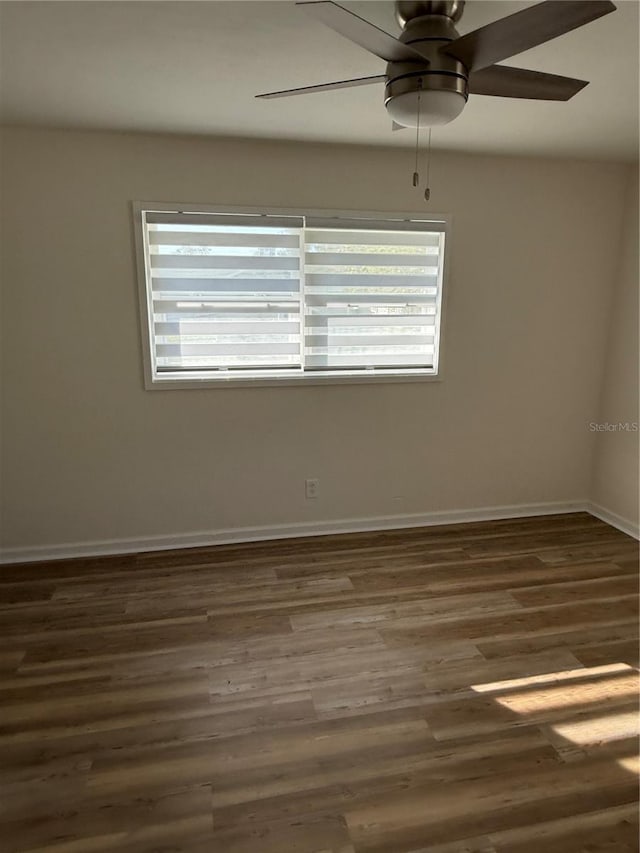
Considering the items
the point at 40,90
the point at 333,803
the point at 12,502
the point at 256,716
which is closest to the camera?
the point at 333,803

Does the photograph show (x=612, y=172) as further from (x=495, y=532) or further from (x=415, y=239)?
(x=495, y=532)

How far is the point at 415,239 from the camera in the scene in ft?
11.0

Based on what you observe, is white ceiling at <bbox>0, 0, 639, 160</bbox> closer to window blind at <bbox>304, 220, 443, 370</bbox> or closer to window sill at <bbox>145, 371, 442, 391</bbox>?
window blind at <bbox>304, 220, 443, 370</bbox>

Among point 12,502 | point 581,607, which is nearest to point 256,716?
point 581,607

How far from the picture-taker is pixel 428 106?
160 centimetres

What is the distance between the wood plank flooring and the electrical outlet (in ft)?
1.28

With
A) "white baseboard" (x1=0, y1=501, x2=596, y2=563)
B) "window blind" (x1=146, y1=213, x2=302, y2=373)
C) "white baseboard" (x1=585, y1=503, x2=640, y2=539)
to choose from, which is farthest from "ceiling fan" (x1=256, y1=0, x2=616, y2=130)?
"white baseboard" (x1=585, y1=503, x2=640, y2=539)

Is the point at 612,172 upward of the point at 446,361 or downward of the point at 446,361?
upward

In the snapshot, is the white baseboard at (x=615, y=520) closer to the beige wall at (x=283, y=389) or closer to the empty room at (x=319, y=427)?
the empty room at (x=319, y=427)

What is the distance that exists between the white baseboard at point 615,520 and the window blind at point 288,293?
1644 mm

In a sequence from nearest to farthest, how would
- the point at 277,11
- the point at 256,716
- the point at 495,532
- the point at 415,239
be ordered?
the point at 277,11
the point at 256,716
the point at 415,239
the point at 495,532

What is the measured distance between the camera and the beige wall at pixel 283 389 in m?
2.94

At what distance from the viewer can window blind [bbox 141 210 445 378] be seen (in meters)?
3.10

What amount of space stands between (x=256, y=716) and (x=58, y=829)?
2.27ft
